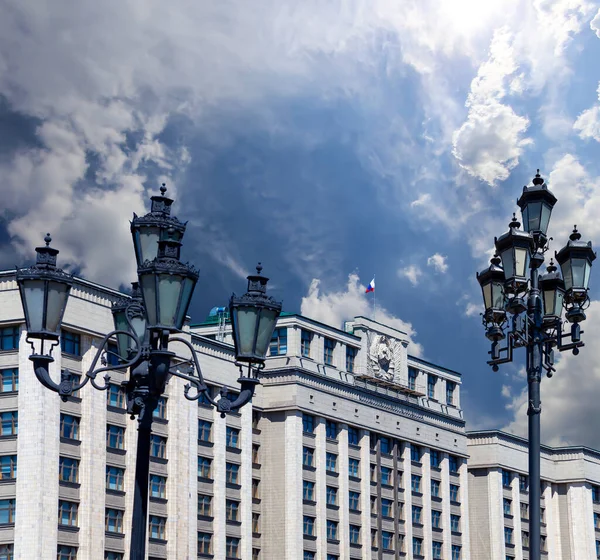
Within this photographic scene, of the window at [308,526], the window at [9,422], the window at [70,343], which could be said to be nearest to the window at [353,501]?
the window at [308,526]

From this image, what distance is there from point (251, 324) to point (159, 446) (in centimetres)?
6650

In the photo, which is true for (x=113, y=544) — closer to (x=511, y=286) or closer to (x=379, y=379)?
(x=379, y=379)

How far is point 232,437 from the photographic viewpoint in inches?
3775

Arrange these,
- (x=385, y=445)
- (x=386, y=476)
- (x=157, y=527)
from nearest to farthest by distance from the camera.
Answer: (x=157, y=527)
(x=386, y=476)
(x=385, y=445)

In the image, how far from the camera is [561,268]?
29.5m

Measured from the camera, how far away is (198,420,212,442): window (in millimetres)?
92312

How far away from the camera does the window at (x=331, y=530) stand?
334ft

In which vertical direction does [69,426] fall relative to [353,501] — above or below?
above

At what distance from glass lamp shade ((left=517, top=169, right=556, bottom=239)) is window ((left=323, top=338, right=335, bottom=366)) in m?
75.8

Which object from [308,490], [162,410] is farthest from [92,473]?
[308,490]

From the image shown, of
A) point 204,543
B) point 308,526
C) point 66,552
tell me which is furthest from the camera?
point 308,526

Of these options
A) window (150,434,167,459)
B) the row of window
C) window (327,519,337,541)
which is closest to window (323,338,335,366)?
the row of window

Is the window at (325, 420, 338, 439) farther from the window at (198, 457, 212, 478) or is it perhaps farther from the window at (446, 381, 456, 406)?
the window at (446, 381, 456, 406)

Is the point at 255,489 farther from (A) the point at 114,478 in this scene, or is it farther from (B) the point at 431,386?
(B) the point at 431,386
